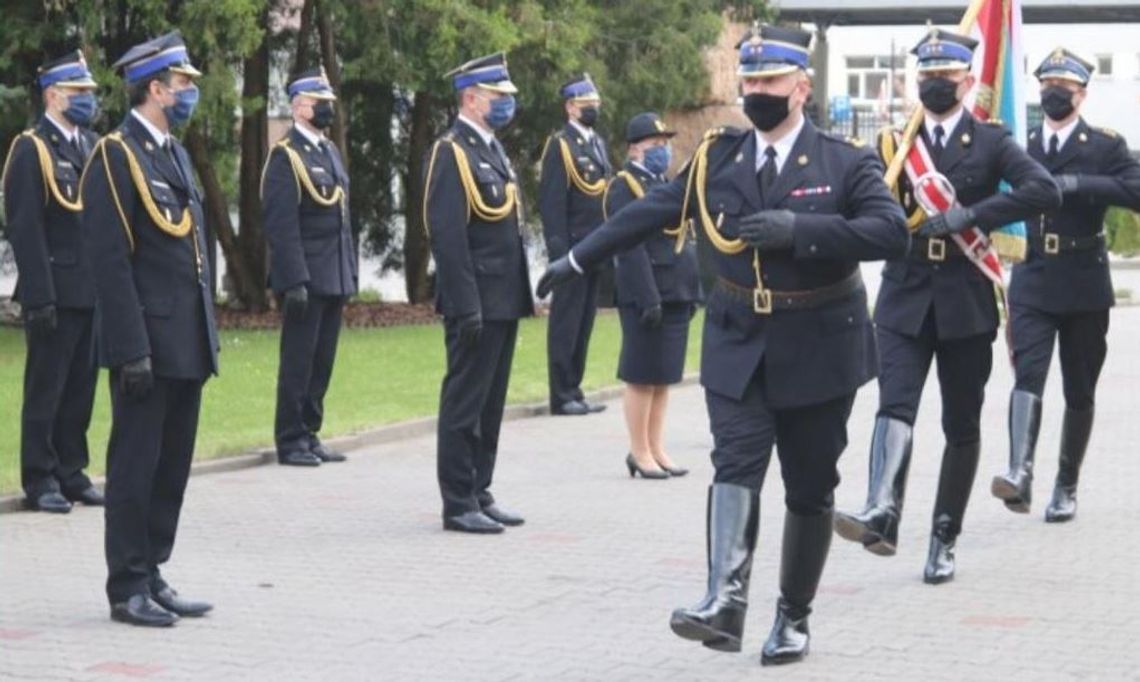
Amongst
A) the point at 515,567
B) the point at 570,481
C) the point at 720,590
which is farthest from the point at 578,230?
the point at 720,590

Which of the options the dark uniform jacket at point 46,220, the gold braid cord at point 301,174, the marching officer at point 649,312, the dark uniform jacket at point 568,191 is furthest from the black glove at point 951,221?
the dark uniform jacket at point 568,191

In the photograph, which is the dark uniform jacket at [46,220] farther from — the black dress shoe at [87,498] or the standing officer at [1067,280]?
the standing officer at [1067,280]

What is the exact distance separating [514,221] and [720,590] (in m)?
3.97

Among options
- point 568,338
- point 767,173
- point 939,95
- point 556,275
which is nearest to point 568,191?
point 568,338

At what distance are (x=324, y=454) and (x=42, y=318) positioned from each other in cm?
265

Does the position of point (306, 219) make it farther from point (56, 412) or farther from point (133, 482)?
point (133, 482)

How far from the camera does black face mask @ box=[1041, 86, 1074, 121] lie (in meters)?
11.7

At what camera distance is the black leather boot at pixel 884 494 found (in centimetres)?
954

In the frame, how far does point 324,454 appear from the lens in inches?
563

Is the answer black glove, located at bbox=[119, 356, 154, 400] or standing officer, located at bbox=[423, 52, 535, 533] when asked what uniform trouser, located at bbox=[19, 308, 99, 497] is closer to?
standing officer, located at bbox=[423, 52, 535, 533]

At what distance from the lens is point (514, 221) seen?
11672mm

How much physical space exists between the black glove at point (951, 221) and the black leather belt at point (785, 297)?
1.52 meters

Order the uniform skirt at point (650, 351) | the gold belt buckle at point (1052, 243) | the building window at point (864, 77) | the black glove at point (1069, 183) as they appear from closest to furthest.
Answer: the black glove at point (1069, 183) < the gold belt buckle at point (1052, 243) < the uniform skirt at point (650, 351) < the building window at point (864, 77)

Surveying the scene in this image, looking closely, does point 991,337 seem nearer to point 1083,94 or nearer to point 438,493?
point 1083,94
